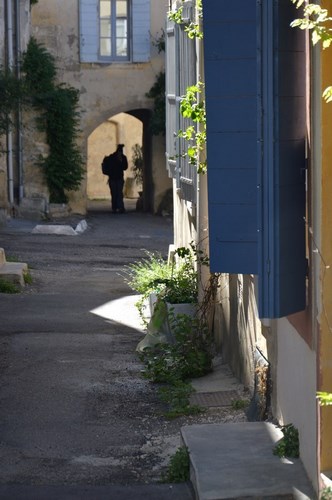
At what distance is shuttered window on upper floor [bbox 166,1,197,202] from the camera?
10438 millimetres

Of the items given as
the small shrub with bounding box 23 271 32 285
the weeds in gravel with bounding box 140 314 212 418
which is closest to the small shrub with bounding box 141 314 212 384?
the weeds in gravel with bounding box 140 314 212 418

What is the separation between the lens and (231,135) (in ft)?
19.4

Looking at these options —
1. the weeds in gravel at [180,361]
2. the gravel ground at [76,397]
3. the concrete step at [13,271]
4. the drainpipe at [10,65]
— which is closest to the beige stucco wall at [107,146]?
the drainpipe at [10,65]

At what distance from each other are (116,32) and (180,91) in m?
15.4

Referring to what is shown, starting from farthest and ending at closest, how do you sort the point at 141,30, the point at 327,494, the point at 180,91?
the point at 141,30 < the point at 180,91 < the point at 327,494

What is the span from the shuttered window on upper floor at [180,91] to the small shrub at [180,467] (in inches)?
167

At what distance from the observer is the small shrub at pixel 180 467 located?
20.3 ft

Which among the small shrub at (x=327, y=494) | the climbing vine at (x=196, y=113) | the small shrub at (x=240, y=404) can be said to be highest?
the climbing vine at (x=196, y=113)

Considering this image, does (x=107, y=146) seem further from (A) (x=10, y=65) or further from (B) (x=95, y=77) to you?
(A) (x=10, y=65)

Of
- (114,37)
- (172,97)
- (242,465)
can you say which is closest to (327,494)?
(242,465)

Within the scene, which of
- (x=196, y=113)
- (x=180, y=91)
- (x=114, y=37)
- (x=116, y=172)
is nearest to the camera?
(x=196, y=113)

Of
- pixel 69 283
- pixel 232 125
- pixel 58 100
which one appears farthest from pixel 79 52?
pixel 232 125

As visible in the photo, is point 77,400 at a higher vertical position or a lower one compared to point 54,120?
lower

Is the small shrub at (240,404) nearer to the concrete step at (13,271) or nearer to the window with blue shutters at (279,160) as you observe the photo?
the window with blue shutters at (279,160)
